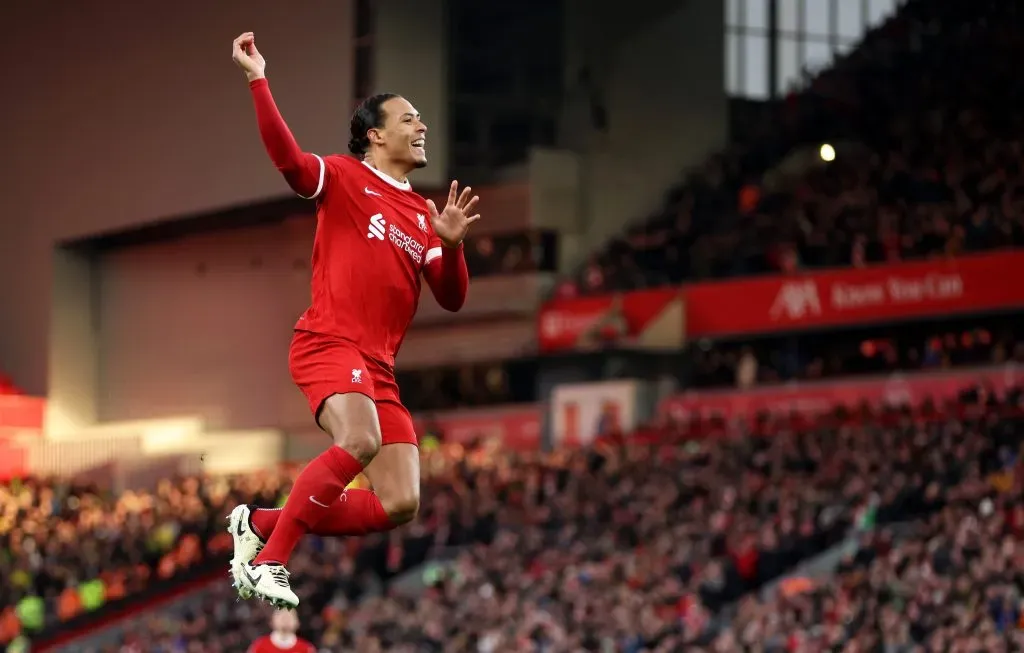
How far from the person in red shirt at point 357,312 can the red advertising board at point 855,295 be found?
21109mm

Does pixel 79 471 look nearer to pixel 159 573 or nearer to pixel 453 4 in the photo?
pixel 159 573

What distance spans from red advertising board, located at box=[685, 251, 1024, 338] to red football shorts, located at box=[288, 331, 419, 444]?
69.8ft

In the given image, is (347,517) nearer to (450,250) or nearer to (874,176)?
(450,250)

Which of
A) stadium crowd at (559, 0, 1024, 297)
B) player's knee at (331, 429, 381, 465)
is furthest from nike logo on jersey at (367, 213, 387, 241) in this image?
stadium crowd at (559, 0, 1024, 297)

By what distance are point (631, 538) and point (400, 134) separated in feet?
56.5

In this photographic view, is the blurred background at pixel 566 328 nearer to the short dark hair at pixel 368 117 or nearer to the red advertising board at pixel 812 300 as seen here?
the red advertising board at pixel 812 300

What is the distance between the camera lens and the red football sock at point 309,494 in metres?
8.24

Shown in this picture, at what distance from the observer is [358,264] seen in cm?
851

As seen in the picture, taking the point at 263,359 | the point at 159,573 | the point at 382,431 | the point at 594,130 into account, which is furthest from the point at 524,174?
the point at 382,431

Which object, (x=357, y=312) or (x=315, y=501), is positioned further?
(x=357, y=312)

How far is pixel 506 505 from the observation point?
1120 inches

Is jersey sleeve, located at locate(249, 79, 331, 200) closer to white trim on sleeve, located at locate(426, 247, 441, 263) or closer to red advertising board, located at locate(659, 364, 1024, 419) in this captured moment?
white trim on sleeve, located at locate(426, 247, 441, 263)

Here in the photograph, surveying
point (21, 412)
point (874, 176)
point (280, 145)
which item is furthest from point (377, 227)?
point (21, 412)

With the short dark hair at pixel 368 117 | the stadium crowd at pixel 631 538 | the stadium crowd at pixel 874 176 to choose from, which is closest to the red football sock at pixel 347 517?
the short dark hair at pixel 368 117
